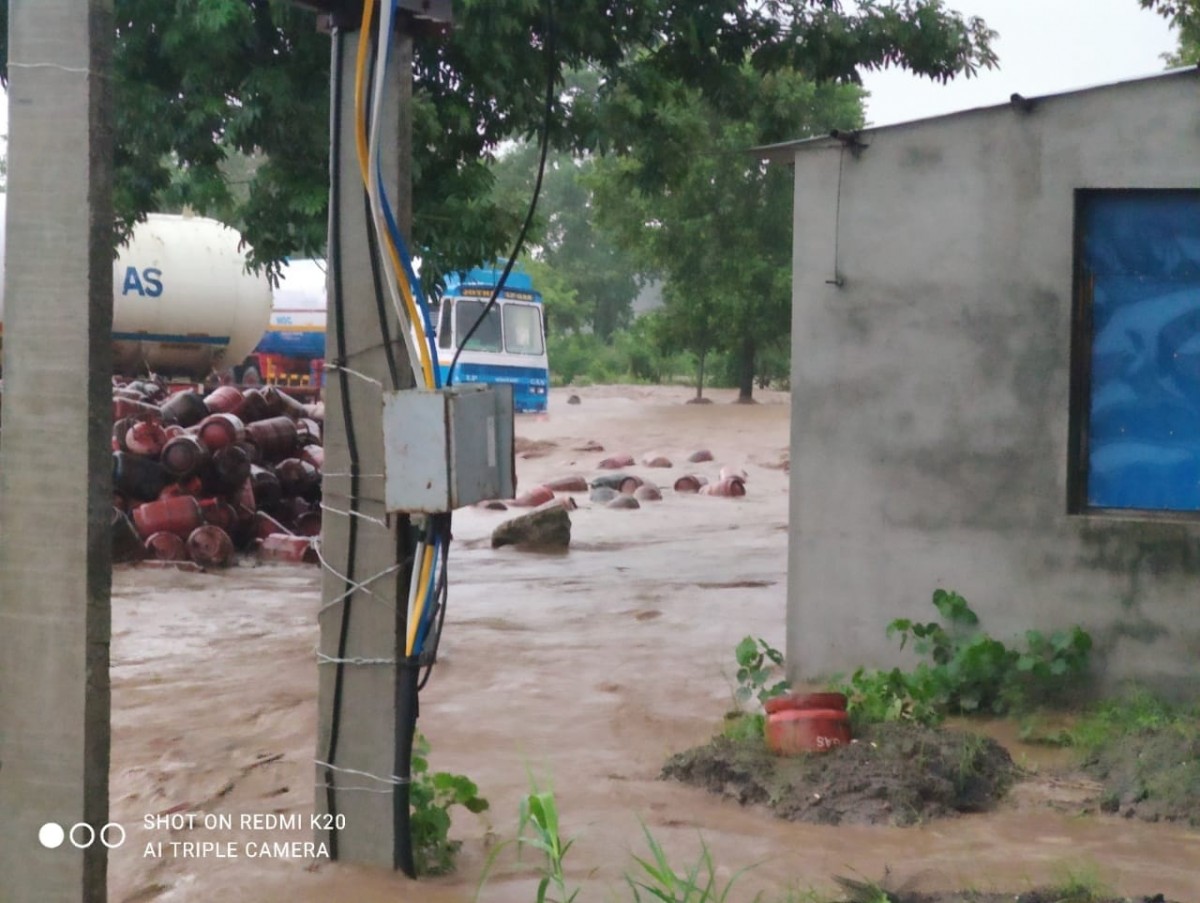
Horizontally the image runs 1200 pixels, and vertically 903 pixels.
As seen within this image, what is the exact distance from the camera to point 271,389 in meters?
15.1

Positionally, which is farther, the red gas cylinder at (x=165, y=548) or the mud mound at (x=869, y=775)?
the red gas cylinder at (x=165, y=548)

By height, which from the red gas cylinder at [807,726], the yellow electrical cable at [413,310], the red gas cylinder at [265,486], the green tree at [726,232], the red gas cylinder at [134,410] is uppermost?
the green tree at [726,232]

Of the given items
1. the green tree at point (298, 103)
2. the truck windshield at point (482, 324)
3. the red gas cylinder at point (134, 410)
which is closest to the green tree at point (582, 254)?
the truck windshield at point (482, 324)

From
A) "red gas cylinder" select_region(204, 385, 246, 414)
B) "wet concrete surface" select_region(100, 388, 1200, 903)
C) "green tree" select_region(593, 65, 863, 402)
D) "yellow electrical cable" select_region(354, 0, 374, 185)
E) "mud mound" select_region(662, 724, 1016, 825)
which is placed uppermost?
"green tree" select_region(593, 65, 863, 402)

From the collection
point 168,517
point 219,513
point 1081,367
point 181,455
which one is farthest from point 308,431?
point 1081,367

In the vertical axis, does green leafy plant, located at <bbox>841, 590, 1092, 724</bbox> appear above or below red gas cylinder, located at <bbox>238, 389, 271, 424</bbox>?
below

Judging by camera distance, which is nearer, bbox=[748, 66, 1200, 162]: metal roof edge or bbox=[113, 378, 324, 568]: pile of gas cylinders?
bbox=[748, 66, 1200, 162]: metal roof edge

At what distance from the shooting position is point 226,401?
1435 centimetres

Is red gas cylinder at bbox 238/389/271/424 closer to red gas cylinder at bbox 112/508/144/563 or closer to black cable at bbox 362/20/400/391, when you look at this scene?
red gas cylinder at bbox 112/508/144/563

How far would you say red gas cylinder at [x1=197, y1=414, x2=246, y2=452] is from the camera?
13188 millimetres

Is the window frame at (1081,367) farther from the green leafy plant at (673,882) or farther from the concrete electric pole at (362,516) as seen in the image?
the concrete electric pole at (362,516)

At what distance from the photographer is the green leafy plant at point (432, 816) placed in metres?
4.56

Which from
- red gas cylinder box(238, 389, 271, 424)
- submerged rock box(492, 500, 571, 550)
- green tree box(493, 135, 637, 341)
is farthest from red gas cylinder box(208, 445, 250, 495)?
green tree box(493, 135, 637, 341)

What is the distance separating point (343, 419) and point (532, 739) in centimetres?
266
